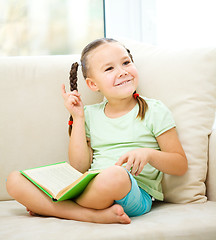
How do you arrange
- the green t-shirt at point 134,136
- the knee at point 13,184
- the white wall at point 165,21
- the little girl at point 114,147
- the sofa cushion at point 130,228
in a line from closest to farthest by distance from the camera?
1. the sofa cushion at point 130,228
2. the little girl at point 114,147
3. the knee at point 13,184
4. the green t-shirt at point 134,136
5. the white wall at point 165,21

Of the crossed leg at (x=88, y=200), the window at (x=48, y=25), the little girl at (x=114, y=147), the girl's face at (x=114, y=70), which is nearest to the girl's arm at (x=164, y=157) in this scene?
the little girl at (x=114, y=147)

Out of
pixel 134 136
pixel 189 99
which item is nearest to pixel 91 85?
pixel 134 136

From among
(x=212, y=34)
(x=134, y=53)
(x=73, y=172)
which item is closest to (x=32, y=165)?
(x=73, y=172)

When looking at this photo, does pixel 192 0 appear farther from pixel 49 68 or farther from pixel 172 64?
pixel 49 68

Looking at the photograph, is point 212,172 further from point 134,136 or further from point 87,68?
point 87,68

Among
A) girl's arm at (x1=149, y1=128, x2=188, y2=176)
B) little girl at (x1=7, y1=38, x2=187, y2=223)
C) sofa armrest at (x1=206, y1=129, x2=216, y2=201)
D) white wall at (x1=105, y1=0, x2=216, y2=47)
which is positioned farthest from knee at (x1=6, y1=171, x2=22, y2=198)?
white wall at (x1=105, y1=0, x2=216, y2=47)

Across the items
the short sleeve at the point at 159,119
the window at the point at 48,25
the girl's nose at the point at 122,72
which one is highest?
the window at the point at 48,25

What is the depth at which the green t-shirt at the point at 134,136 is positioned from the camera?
1246 mm

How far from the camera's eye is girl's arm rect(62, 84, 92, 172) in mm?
1351

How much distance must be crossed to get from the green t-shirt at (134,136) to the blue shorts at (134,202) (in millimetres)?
89

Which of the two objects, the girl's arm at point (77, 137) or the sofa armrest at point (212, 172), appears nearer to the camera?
the sofa armrest at point (212, 172)

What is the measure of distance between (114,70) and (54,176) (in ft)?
1.45

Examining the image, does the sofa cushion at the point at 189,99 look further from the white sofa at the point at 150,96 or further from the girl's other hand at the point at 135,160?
the girl's other hand at the point at 135,160

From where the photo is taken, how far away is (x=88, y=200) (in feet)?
3.40
